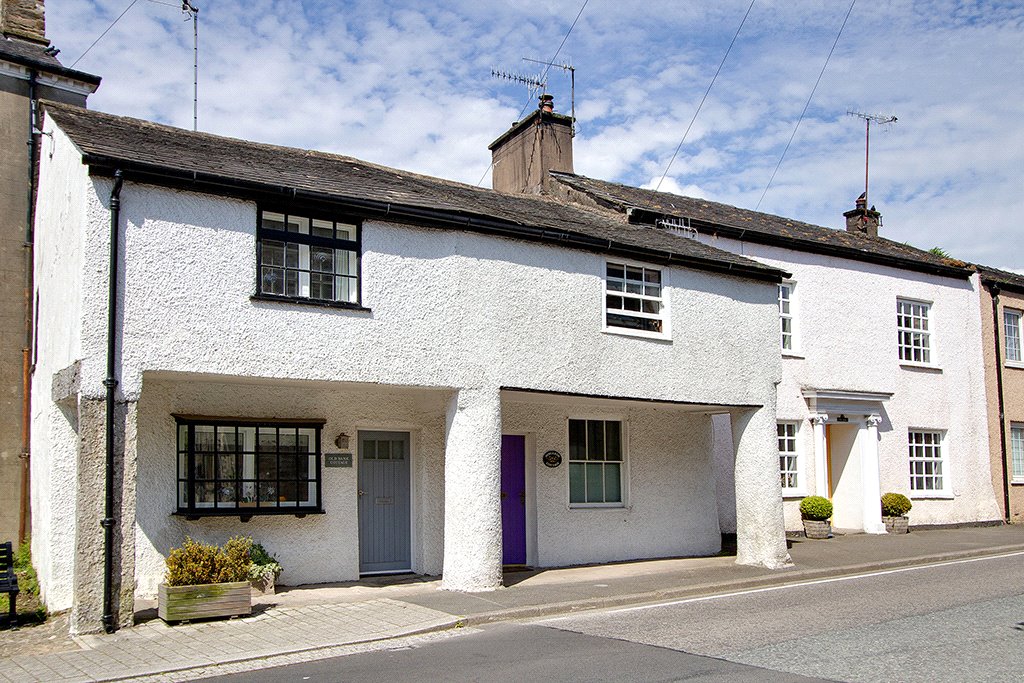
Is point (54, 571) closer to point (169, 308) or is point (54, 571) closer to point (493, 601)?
point (169, 308)

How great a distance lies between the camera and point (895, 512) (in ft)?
66.3

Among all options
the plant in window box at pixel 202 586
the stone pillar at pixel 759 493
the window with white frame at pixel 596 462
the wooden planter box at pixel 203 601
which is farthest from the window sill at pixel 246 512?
the stone pillar at pixel 759 493

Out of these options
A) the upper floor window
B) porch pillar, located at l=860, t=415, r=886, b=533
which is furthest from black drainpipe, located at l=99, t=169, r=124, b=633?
porch pillar, located at l=860, t=415, r=886, b=533

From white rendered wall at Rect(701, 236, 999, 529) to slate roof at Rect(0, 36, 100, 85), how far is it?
1195 centimetres

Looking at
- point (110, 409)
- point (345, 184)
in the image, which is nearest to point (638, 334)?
point (345, 184)

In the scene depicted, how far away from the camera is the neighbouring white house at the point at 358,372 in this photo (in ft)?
33.9

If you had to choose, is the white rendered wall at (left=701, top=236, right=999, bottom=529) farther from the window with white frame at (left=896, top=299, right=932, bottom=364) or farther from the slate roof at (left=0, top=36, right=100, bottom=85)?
the slate roof at (left=0, top=36, right=100, bottom=85)

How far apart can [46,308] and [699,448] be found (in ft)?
35.6

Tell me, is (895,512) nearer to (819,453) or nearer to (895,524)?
(895,524)

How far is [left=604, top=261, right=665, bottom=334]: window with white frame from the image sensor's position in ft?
47.4

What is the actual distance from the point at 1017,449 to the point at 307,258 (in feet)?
66.7

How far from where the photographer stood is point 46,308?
12.8 m

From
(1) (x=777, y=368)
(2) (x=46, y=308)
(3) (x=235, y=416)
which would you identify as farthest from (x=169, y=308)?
(1) (x=777, y=368)

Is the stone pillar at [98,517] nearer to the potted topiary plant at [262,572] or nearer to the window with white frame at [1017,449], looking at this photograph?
the potted topiary plant at [262,572]
